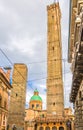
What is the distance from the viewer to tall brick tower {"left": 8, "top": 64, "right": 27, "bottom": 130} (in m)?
31.8

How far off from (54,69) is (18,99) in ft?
42.9

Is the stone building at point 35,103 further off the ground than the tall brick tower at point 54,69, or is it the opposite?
the tall brick tower at point 54,69

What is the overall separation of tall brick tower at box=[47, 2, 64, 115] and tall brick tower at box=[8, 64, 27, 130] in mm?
9205

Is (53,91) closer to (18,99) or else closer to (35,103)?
(18,99)

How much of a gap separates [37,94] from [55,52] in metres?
29.4

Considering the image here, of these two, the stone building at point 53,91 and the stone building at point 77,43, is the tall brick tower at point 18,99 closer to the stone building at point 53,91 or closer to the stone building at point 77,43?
the stone building at point 53,91

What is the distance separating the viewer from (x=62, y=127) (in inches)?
1578

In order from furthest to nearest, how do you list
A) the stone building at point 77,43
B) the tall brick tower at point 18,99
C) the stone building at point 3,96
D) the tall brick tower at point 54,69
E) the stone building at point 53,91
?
1. the tall brick tower at point 54,69
2. the stone building at point 53,91
3. the tall brick tower at point 18,99
4. the stone building at point 3,96
5. the stone building at point 77,43

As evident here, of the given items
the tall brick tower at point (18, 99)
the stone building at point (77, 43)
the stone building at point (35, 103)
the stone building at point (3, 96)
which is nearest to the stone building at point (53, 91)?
the tall brick tower at point (18, 99)

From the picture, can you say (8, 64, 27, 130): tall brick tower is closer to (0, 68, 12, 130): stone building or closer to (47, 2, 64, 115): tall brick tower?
(47, 2, 64, 115): tall brick tower

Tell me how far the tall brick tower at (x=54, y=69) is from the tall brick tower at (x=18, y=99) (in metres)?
9.20

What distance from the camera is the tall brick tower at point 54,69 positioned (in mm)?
41103

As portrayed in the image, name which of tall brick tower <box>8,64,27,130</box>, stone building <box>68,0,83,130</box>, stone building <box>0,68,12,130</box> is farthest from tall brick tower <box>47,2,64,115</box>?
stone building <box>68,0,83,130</box>

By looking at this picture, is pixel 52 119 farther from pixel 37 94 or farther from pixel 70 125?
pixel 37 94
